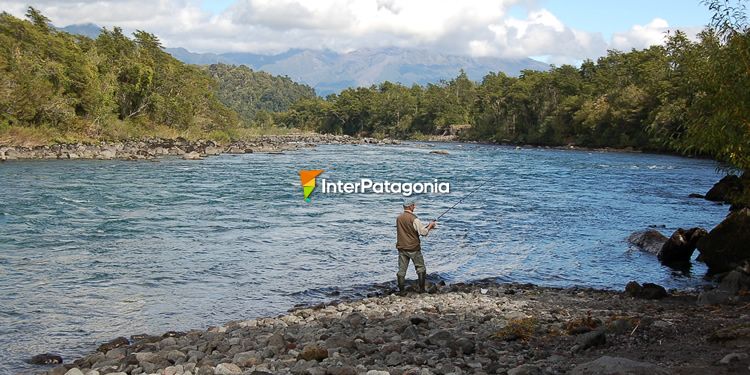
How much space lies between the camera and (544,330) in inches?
318

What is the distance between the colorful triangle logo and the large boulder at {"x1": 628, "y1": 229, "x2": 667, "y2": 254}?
12725 millimetres

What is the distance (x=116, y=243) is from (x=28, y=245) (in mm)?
1916

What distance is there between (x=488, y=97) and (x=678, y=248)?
292 feet

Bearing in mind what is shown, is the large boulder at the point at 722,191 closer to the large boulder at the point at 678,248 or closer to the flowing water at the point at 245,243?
the flowing water at the point at 245,243

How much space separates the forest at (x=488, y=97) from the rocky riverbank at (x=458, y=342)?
3098 mm

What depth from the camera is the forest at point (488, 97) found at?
9680mm

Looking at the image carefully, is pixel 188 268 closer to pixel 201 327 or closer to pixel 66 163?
pixel 201 327

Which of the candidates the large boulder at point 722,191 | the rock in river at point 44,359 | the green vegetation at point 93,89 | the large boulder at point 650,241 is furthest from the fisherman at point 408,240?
the green vegetation at point 93,89

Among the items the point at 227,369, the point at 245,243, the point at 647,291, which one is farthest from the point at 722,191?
the point at 227,369

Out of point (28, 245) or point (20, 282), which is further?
point (28, 245)

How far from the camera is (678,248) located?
14.7m

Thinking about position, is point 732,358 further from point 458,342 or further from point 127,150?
point 127,150

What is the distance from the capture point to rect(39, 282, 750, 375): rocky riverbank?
636cm

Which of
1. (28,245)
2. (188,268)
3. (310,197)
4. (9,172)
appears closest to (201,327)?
(188,268)
